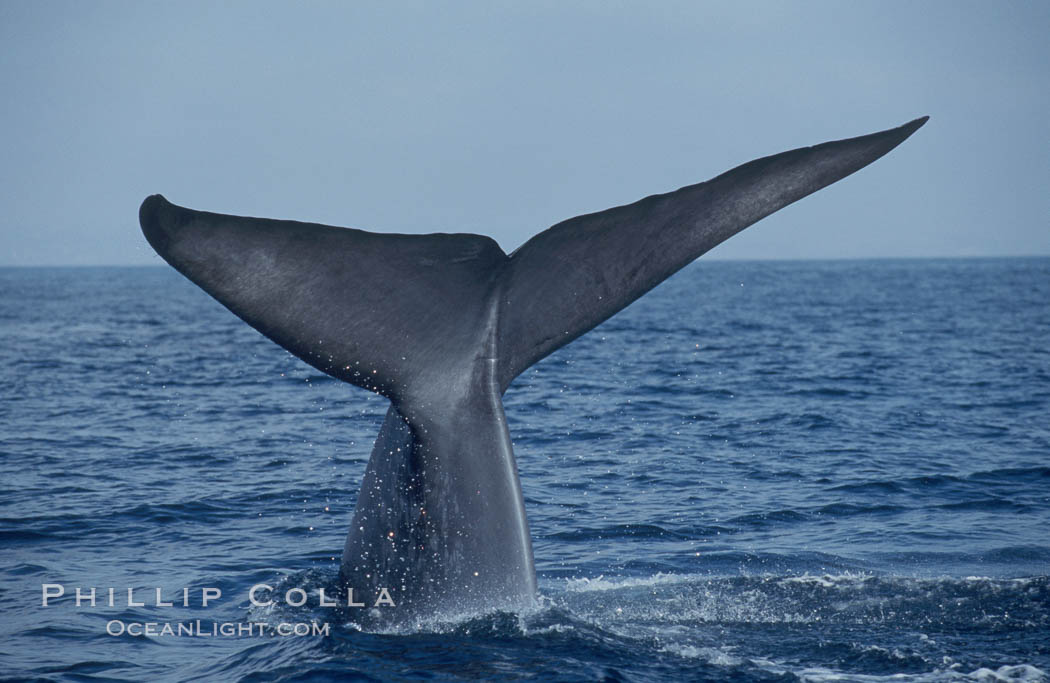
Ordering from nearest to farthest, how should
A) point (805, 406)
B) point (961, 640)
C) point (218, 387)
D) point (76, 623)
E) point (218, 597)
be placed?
point (961, 640), point (76, 623), point (218, 597), point (805, 406), point (218, 387)

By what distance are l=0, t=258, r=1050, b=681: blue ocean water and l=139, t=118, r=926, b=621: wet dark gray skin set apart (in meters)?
0.54

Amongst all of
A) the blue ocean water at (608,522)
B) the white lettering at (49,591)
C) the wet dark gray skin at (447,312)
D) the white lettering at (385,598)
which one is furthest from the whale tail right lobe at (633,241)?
the white lettering at (49,591)

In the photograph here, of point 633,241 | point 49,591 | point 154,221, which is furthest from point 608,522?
point 154,221

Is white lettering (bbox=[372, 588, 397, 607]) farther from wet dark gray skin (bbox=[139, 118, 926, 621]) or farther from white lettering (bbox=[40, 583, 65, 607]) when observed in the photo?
white lettering (bbox=[40, 583, 65, 607])

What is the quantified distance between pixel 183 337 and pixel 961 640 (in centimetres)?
3632

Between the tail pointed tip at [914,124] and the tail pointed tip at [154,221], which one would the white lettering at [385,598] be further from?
the tail pointed tip at [914,124]

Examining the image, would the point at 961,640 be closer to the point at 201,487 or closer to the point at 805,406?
the point at 201,487

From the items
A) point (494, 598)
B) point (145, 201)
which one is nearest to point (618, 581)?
point (494, 598)

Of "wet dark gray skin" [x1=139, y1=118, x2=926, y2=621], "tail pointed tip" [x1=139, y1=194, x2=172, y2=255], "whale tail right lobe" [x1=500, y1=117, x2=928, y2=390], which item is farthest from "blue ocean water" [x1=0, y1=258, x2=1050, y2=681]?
"tail pointed tip" [x1=139, y1=194, x2=172, y2=255]

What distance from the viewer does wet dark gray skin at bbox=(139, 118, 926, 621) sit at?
5266 millimetres

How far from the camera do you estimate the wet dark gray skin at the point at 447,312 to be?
5.27 meters

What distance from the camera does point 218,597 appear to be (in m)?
8.66

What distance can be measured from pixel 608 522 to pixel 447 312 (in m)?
5.96

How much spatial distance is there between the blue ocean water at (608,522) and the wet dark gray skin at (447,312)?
0.54m
